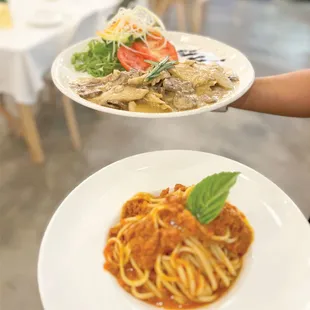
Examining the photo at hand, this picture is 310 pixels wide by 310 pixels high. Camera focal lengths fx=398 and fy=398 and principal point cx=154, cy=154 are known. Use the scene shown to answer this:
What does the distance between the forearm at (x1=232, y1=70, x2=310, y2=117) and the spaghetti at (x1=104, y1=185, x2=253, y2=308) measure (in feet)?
1.74

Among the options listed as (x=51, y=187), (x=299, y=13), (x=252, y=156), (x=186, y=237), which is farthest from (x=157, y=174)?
(x=299, y=13)

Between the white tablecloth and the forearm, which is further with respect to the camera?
the white tablecloth

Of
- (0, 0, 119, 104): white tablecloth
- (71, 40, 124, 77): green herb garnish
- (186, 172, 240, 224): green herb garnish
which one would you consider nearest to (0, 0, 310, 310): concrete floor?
(0, 0, 119, 104): white tablecloth

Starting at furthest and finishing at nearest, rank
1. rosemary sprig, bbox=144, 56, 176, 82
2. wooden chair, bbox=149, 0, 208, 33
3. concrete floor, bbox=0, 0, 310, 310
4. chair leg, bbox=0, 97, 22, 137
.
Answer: wooden chair, bbox=149, 0, 208, 33
chair leg, bbox=0, 97, 22, 137
concrete floor, bbox=0, 0, 310, 310
rosemary sprig, bbox=144, 56, 176, 82

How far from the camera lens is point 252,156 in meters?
2.56

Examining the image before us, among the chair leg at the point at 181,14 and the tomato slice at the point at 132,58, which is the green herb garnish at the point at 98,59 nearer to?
the tomato slice at the point at 132,58

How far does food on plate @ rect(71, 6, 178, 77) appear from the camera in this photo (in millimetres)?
1229

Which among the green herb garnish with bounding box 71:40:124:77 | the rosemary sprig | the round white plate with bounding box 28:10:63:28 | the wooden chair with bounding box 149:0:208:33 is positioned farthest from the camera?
the wooden chair with bounding box 149:0:208:33

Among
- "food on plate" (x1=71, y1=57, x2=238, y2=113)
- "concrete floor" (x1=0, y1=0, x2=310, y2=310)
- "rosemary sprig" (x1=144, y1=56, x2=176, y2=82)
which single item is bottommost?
"concrete floor" (x1=0, y1=0, x2=310, y2=310)

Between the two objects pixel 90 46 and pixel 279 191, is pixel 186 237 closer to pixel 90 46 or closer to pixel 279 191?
pixel 279 191

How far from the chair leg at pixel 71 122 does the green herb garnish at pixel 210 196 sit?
1858mm

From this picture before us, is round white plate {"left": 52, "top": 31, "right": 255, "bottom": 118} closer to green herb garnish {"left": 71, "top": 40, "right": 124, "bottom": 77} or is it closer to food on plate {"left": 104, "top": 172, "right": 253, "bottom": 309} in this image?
green herb garnish {"left": 71, "top": 40, "right": 124, "bottom": 77}

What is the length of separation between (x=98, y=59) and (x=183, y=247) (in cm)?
68

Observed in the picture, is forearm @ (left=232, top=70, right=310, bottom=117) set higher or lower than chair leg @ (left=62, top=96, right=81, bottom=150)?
higher
